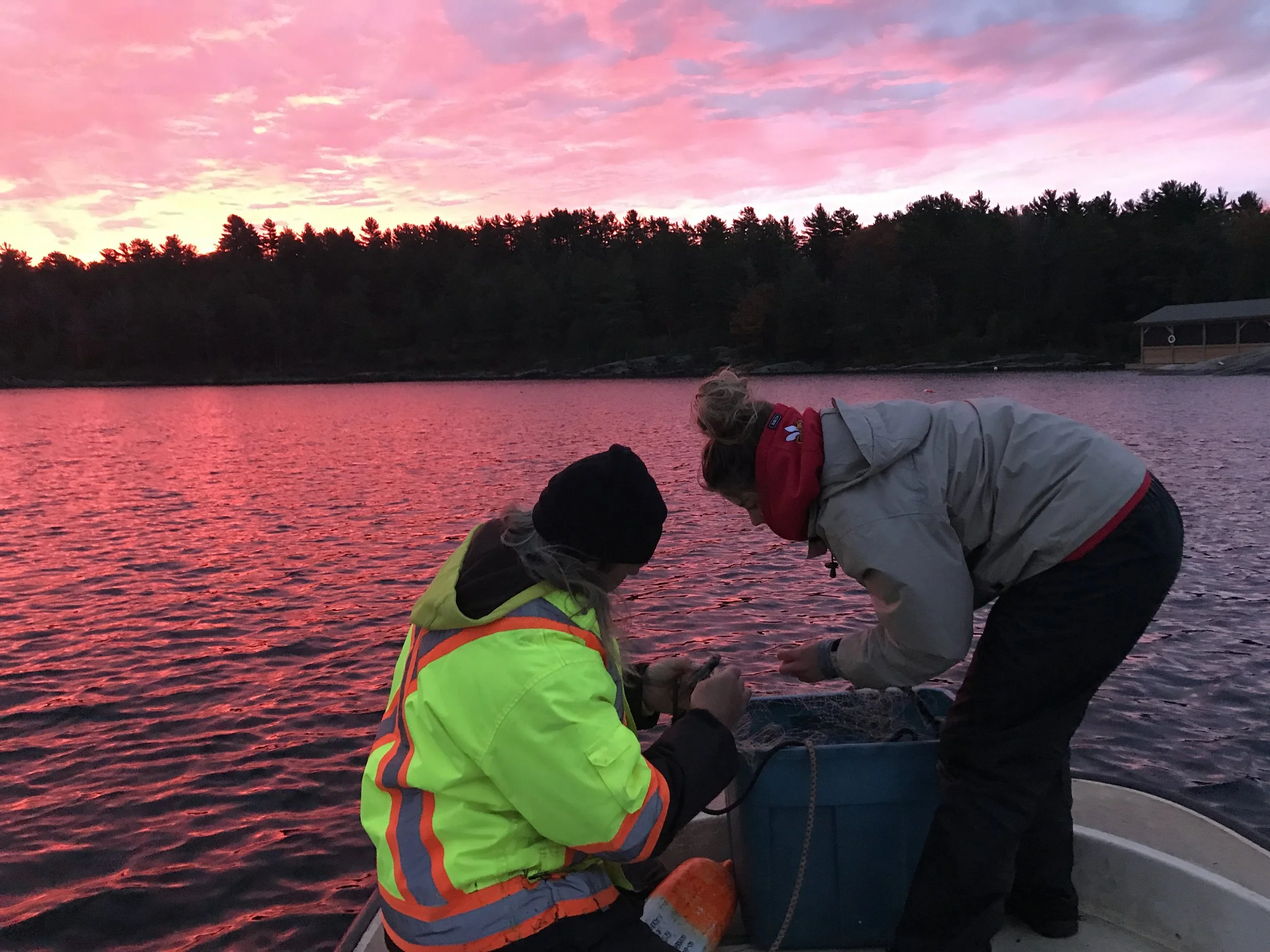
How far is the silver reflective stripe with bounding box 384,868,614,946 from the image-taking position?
2.32 m

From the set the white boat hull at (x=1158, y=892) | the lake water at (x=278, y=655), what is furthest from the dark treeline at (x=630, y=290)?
the white boat hull at (x=1158, y=892)

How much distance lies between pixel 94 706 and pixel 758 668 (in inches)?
233

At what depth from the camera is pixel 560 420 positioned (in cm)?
4231

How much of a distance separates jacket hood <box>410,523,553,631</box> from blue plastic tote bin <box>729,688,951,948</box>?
4.46 feet

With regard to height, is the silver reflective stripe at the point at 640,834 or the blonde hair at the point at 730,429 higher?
the blonde hair at the point at 730,429

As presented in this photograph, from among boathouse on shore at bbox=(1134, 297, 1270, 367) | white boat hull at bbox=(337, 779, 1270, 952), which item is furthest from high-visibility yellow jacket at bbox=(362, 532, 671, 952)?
boathouse on shore at bbox=(1134, 297, 1270, 367)

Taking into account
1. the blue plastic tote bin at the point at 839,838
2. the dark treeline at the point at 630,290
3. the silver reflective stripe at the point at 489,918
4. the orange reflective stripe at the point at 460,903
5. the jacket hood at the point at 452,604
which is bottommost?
the blue plastic tote bin at the point at 839,838

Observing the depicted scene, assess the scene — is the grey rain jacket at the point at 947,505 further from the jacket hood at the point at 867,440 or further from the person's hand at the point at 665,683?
the person's hand at the point at 665,683

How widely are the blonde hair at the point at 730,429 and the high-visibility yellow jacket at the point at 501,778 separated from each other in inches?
32.5

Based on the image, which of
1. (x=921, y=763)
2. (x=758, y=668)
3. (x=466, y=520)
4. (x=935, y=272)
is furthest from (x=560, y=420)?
(x=935, y=272)

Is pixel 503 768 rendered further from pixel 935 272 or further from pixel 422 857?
pixel 935 272

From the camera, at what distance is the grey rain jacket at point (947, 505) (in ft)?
9.23

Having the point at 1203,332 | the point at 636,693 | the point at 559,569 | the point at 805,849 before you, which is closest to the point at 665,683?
the point at 636,693

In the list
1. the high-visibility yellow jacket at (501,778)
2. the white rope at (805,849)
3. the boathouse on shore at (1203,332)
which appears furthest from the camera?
the boathouse on shore at (1203,332)
